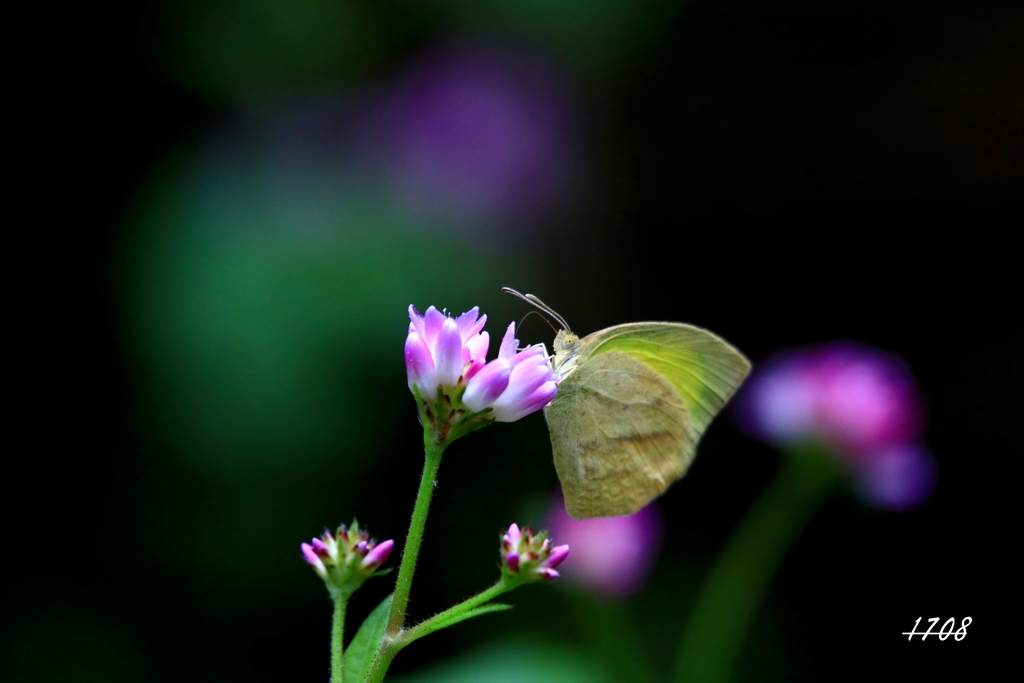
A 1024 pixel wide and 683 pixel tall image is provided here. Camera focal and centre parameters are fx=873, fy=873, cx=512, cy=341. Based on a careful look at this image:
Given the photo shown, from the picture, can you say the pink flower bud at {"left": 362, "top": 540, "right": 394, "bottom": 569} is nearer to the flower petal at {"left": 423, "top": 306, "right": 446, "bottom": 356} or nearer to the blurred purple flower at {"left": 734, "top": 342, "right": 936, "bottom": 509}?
the flower petal at {"left": 423, "top": 306, "right": 446, "bottom": 356}

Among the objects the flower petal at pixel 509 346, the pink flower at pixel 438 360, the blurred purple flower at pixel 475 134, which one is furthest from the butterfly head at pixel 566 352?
the blurred purple flower at pixel 475 134

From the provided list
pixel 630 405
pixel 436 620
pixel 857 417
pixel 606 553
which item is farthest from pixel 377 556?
pixel 857 417

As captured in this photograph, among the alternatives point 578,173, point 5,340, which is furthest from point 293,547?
point 578,173

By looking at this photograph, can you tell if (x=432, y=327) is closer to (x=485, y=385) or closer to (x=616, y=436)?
(x=485, y=385)

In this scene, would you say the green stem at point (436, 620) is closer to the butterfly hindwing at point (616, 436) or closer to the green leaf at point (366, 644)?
the green leaf at point (366, 644)

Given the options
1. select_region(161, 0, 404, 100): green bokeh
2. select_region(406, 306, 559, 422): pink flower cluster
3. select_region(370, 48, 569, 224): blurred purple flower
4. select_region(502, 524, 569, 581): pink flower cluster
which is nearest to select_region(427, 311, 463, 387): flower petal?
select_region(406, 306, 559, 422): pink flower cluster

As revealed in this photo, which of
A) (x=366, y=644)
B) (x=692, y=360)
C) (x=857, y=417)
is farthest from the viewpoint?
(x=857, y=417)
